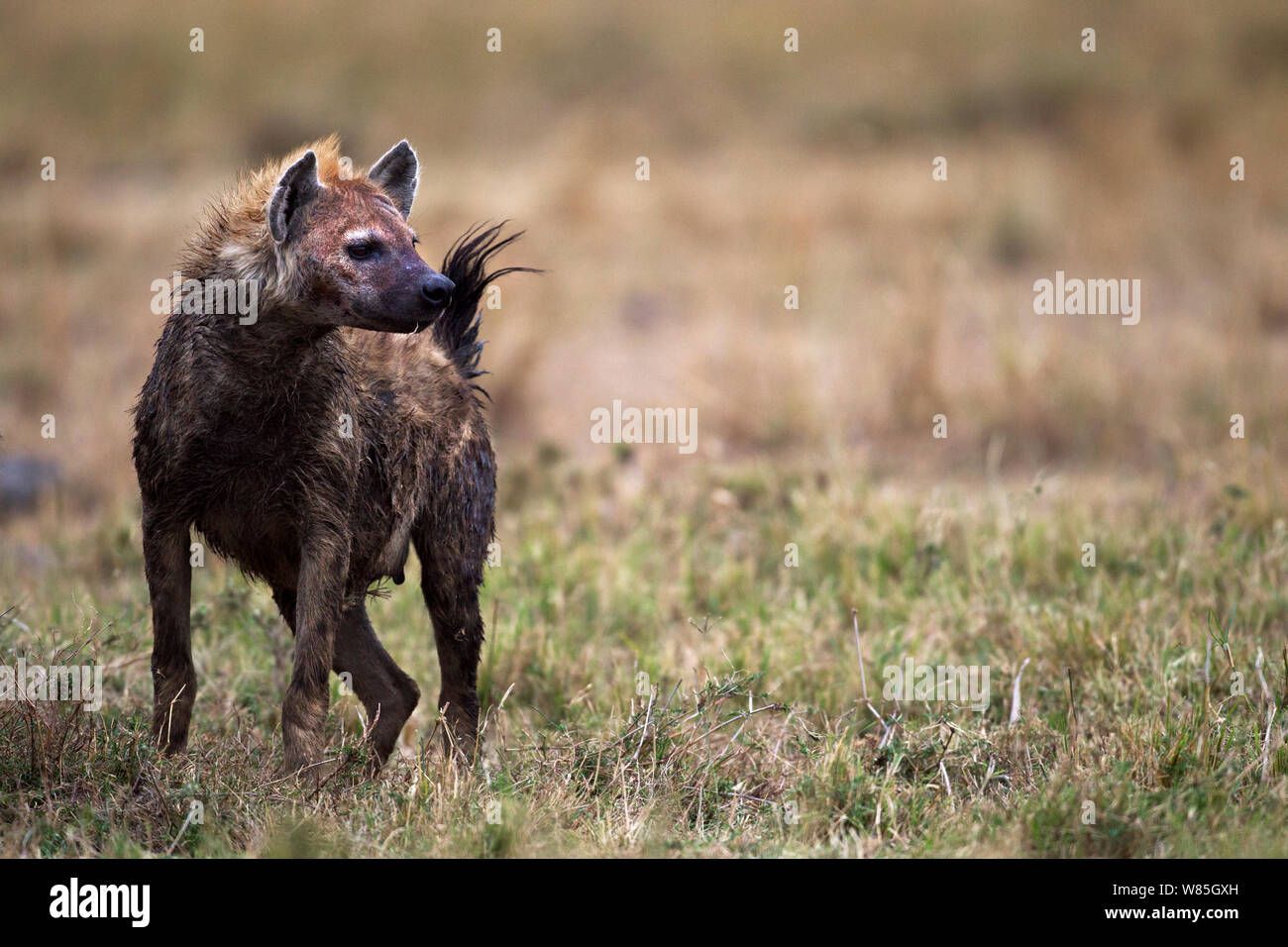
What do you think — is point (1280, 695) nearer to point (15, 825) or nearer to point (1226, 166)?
point (15, 825)

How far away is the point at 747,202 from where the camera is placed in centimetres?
1467

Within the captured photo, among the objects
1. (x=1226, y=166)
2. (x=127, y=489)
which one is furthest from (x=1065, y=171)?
(x=127, y=489)

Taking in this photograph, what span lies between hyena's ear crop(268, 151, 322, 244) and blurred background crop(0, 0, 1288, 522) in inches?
180

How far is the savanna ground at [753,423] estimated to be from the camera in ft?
15.1

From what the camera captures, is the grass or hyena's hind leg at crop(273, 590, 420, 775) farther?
hyena's hind leg at crop(273, 590, 420, 775)

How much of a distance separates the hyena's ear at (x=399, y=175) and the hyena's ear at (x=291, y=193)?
430mm

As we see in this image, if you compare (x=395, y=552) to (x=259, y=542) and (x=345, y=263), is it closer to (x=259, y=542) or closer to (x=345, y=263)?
(x=259, y=542)

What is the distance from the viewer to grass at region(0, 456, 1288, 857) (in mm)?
4324

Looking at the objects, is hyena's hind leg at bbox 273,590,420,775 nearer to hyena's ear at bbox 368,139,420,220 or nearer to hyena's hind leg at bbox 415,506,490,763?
hyena's hind leg at bbox 415,506,490,763

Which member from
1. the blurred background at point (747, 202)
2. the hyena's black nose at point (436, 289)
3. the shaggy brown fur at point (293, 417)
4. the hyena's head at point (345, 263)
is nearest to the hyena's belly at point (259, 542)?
the shaggy brown fur at point (293, 417)

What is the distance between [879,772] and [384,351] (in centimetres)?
223

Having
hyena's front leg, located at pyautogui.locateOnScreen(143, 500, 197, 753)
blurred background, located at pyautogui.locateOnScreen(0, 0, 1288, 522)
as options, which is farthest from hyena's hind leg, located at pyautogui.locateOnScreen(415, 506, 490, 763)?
blurred background, located at pyautogui.locateOnScreen(0, 0, 1288, 522)

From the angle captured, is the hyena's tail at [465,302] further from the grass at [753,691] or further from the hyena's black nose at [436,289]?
the grass at [753,691]

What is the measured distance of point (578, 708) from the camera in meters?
5.65
